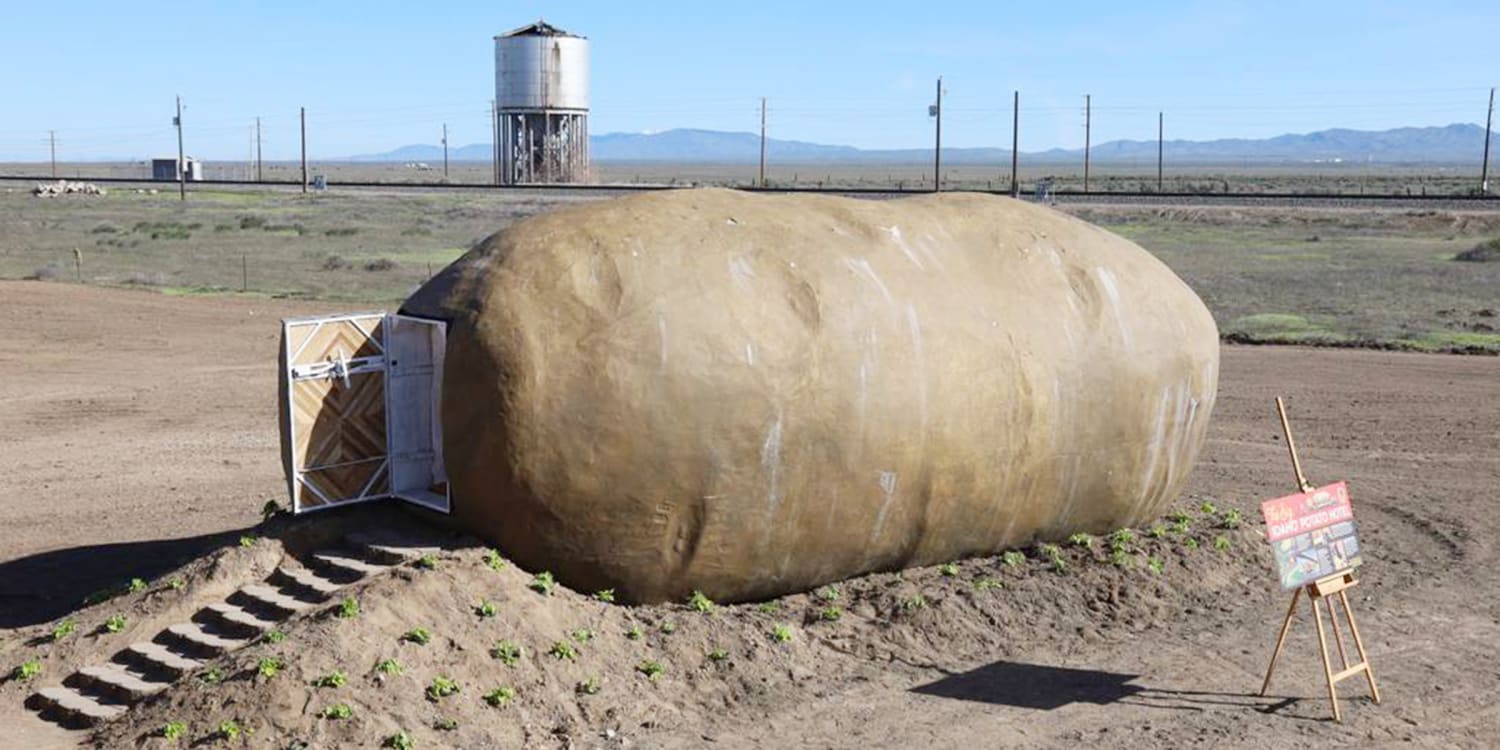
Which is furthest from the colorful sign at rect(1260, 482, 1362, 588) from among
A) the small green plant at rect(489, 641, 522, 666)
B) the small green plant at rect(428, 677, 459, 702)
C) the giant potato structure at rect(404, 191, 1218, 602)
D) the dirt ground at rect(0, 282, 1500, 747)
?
the small green plant at rect(428, 677, 459, 702)

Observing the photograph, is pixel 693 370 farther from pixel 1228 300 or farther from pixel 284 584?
pixel 1228 300

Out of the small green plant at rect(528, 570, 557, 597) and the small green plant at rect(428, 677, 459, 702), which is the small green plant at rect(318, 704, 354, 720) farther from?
the small green plant at rect(528, 570, 557, 597)

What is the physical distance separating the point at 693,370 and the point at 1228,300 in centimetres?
2804

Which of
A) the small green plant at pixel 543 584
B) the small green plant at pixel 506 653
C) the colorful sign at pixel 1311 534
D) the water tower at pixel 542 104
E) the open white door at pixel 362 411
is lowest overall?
the small green plant at pixel 506 653

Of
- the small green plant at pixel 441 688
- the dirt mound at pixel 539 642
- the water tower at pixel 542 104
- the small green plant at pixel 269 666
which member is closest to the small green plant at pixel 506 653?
the dirt mound at pixel 539 642

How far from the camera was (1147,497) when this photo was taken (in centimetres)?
1639

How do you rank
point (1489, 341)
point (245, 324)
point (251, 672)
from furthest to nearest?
point (245, 324)
point (1489, 341)
point (251, 672)

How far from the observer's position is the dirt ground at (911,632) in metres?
12.0

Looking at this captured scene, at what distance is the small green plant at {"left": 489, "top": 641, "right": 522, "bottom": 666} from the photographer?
40.1ft

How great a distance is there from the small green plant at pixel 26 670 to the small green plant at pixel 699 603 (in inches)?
209

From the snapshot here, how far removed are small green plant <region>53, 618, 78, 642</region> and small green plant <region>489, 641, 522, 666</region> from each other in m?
3.76

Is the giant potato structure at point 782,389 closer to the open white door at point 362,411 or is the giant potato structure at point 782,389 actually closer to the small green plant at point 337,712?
the open white door at point 362,411

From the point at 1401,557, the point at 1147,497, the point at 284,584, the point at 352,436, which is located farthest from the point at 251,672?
the point at 1401,557

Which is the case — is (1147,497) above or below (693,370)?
below
